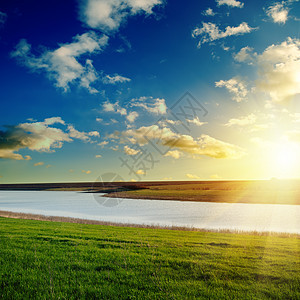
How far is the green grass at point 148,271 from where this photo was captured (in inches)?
273

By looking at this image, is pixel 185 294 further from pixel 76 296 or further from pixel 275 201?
pixel 275 201

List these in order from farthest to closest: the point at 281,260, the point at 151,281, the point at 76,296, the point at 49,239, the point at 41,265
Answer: the point at 49,239, the point at 281,260, the point at 41,265, the point at 151,281, the point at 76,296

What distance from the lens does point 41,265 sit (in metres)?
9.12

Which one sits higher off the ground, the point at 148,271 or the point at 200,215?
the point at 148,271

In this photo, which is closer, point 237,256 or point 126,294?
point 126,294

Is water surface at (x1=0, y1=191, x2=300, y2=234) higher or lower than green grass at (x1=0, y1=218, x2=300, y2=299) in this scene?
lower

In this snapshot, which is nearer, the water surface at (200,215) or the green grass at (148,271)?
the green grass at (148,271)

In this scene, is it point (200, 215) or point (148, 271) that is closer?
point (148, 271)

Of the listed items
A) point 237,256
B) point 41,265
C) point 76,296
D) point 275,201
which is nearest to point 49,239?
point 41,265

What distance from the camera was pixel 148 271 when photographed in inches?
336

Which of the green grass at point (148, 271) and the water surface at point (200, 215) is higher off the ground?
the green grass at point (148, 271)

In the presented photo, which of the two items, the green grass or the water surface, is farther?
the water surface

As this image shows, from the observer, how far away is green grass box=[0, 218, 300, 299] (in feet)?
22.7

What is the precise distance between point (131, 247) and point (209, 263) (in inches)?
168
